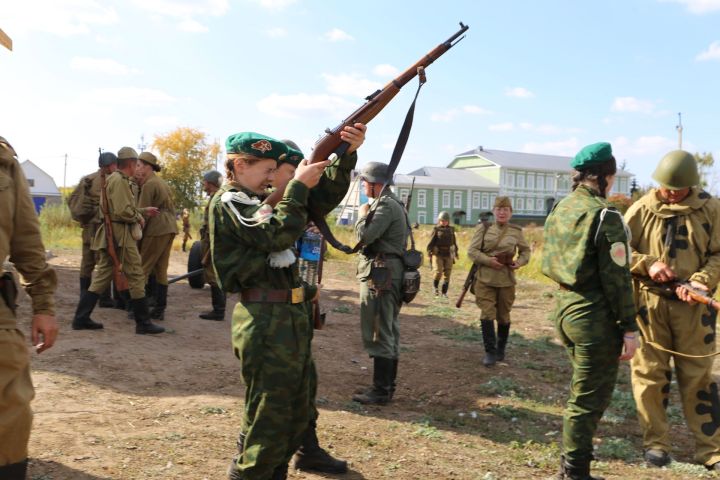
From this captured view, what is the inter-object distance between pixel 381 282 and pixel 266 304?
2608 millimetres

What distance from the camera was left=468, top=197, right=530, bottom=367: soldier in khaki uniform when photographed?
23.6 feet

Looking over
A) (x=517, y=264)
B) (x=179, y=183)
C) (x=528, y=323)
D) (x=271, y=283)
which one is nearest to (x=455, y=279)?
(x=528, y=323)

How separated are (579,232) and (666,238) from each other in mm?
1317

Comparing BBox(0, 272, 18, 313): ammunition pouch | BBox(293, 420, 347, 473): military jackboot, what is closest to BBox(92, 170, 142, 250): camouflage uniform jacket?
BBox(293, 420, 347, 473): military jackboot

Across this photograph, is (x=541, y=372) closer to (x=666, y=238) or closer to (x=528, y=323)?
(x=666, y=238)

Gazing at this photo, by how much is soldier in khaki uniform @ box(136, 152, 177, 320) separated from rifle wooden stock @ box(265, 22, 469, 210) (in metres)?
5.59

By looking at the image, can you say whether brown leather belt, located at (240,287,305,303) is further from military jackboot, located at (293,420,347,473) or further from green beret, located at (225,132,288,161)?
military jackboot, located at (293,420,347,473)

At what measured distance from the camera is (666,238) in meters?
4.59

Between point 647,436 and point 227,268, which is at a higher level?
point 227,268

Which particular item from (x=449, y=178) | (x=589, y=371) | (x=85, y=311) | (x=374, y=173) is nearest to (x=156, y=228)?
(x=85, y=311)

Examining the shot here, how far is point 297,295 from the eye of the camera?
116 inches

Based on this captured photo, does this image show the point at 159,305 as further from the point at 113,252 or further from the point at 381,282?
the point at 381,282

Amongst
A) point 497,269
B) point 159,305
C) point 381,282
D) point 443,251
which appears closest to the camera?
point 381,282

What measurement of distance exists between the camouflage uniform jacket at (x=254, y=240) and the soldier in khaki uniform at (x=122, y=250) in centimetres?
484
